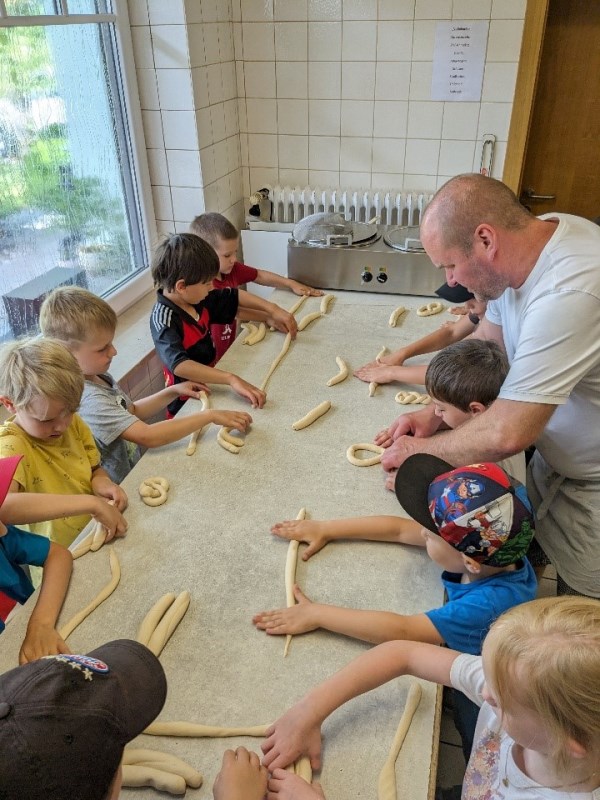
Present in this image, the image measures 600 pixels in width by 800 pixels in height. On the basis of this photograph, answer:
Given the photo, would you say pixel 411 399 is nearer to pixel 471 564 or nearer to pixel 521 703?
pixel 471 564

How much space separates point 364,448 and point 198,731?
879 mm

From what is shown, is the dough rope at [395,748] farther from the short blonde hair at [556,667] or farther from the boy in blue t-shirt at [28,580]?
the boy in blue t-shirt at [28,580]

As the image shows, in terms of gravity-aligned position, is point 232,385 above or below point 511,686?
below

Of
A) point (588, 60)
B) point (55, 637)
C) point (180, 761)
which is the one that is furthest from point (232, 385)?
point (588, 60)

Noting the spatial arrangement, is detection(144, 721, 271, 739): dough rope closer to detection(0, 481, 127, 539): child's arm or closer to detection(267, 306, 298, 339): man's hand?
detection(0, 481, 127, 539): child's arm

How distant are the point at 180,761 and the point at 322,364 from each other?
1401 mm

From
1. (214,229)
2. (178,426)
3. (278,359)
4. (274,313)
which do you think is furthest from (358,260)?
(178,426)

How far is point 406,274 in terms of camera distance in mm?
2623

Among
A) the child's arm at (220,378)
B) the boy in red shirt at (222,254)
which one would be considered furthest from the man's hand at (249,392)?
the boy in red shirt at (222,254)

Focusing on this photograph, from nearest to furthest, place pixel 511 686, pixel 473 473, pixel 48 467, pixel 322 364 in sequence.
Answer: pixel 511 686 < pixel 473 473 < pixel 48 467 < pixel 322 364

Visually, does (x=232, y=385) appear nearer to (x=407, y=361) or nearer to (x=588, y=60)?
(x=407, y=361)

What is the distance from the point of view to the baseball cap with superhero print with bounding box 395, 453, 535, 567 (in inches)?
40.4

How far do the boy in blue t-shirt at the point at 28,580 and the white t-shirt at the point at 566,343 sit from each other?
1.03 m

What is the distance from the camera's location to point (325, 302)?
2.55 metres
